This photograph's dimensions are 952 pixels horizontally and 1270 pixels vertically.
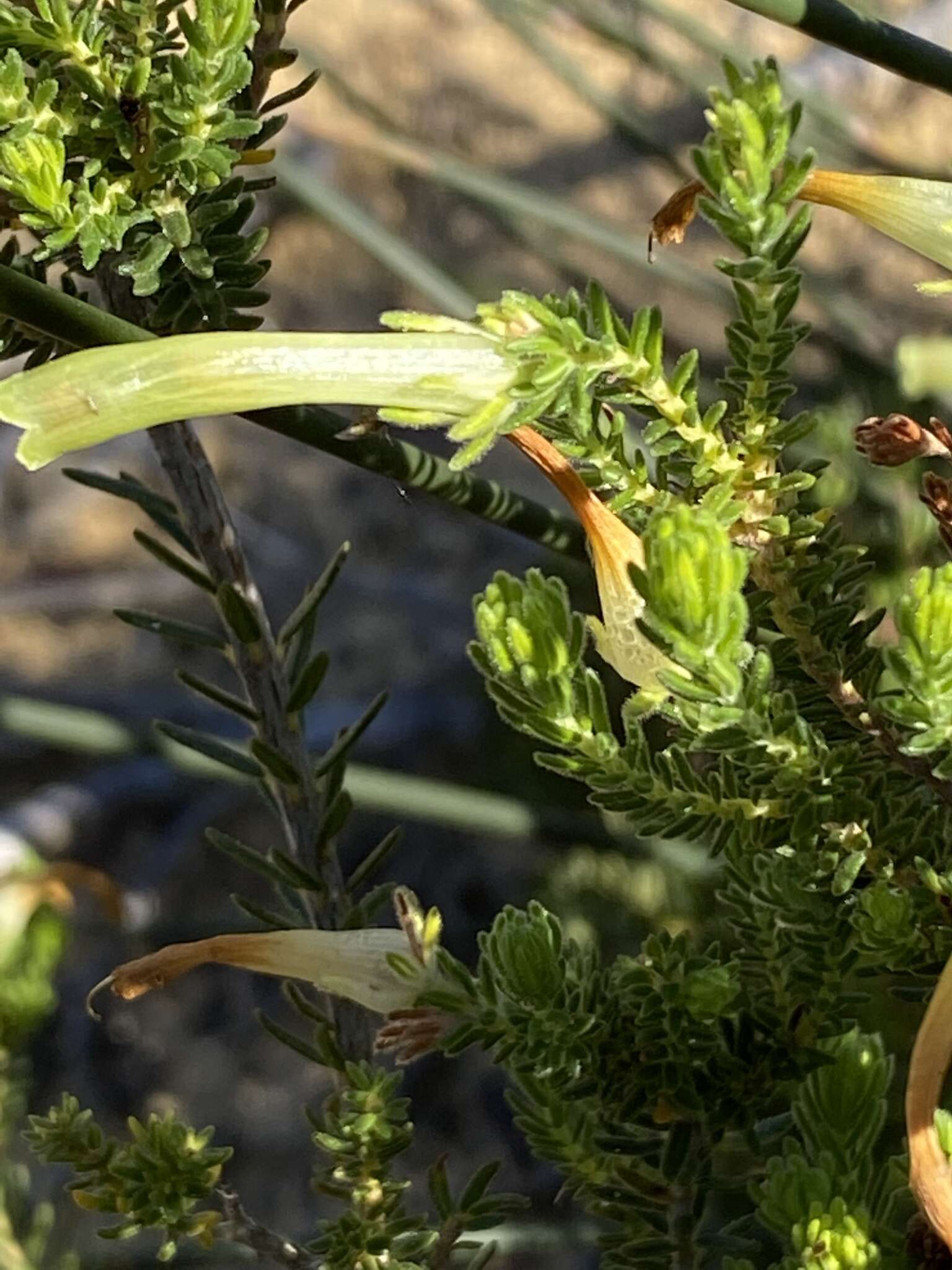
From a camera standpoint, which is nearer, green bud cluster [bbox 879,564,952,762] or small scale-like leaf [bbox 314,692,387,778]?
green bud cluster [bbox 879,564,952,762]

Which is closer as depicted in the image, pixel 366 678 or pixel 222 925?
pixel 222 925

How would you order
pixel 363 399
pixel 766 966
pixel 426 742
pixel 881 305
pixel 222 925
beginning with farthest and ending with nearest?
pixel 881 305
pixel 426 742
pixel 222 925
pixel 766 966
pixel 363 399

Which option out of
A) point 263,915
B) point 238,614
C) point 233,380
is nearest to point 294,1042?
point 263,915

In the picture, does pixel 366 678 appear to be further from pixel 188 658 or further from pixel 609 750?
pixel 609 750

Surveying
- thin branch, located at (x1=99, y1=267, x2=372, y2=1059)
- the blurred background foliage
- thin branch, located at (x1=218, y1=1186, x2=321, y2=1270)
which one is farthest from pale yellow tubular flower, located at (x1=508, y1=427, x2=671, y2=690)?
the blurred background foliage

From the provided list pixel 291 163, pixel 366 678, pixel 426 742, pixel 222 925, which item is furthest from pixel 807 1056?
pixel 366 678

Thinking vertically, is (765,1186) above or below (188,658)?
above

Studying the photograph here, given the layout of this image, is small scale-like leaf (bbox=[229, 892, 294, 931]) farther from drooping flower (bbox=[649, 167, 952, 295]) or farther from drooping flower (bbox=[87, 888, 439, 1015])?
drooping flower (bbox=[649, 167, 952, 295])
